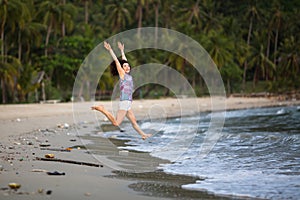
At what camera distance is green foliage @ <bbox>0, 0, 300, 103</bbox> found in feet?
100.0

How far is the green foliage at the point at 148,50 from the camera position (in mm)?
30469

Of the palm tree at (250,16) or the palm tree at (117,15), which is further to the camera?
the palm tree at (250,16)

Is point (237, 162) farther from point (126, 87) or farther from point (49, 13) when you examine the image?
point (49, 13)

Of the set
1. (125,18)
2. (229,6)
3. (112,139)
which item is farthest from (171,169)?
(229,6)

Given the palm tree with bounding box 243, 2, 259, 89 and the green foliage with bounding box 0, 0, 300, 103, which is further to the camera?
the palm tree with bounding box 243, 2, 259, 89

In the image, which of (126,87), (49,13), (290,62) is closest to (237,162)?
(126,87)

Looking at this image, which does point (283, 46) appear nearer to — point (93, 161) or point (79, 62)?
point (79, 62)

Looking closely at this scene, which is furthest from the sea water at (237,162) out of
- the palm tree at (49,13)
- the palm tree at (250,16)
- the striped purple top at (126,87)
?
the palm tree at (250,16)

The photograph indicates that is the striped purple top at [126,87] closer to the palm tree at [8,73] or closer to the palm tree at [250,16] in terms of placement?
the palm tree at [8,73]

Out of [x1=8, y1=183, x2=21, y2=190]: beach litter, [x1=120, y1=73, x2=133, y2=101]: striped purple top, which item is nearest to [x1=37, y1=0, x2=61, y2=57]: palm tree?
[x1=120, y1=73, x2=133, y2=101]: striped purple top

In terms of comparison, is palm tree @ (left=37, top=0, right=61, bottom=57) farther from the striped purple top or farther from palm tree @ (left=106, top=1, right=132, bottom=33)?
the striped purple top

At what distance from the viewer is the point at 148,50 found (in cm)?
4366

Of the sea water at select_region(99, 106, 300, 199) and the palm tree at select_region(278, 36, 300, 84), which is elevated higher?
the palm tree at select_region(278, 36, 300, 84)

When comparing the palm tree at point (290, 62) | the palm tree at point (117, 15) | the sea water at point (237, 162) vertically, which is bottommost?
the sea water at point (237, 162)
